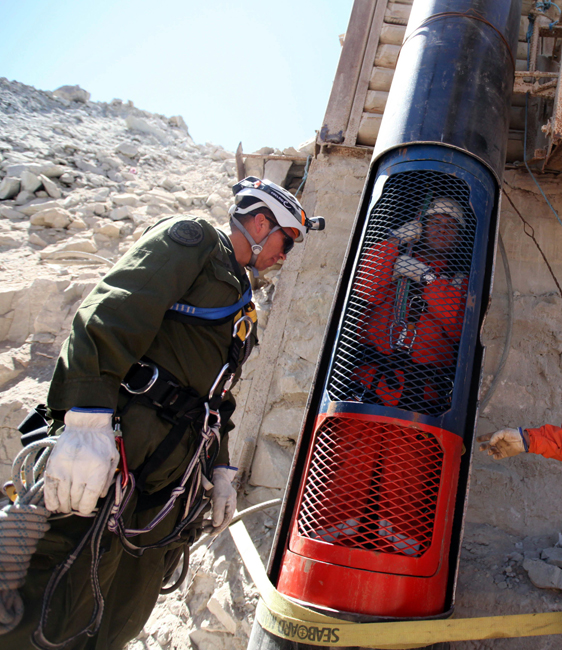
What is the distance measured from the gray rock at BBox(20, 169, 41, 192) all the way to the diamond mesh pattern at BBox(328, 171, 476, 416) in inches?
262

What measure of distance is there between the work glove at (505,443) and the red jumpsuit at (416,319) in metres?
0.58

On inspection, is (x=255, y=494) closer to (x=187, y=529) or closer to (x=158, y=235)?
(x=187, y=529)

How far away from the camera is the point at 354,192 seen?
12.4 ft

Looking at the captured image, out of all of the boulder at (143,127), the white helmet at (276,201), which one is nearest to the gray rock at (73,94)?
the boulder at (143,127)

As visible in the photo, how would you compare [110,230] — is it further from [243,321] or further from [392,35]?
[243,321]

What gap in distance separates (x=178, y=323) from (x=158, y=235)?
12.9 inches

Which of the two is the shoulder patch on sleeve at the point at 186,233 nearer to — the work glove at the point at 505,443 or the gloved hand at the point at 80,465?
the gloved hand at the point at 80,465

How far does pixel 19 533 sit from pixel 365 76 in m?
3.87

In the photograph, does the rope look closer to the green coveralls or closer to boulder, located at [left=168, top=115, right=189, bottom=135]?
the green coveralls

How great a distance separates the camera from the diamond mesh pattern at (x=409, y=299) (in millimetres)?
1921

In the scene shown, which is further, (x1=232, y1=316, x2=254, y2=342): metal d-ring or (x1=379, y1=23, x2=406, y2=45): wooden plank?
(x1=379, y1=23, x2=406, y2=45): wooden plank

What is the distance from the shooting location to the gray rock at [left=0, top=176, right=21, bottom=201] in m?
7.16

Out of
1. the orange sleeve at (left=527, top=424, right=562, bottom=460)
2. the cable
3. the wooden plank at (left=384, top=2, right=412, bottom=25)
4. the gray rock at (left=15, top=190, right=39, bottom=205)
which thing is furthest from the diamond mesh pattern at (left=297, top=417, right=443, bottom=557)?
the gray rock at (left=15, top=190, right=39, bottom=205)

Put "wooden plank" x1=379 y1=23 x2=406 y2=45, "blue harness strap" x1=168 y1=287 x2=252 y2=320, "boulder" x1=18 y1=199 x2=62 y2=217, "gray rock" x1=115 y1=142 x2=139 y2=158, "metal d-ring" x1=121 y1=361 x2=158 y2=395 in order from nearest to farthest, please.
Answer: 1. "metal d-ring" x1=121 y1=361 x2=158 y2=395
2. "blue harness strap" x1=168 y1=287 x2=252 y2=320
3. "wooden plank" x1=379 y1=23 x2=406 y2=45
4. "boulder" x1=18 y1=199 x2=62 y2=217
5. "gray rock" x1=115 y1=142 x2=139 y2=158
